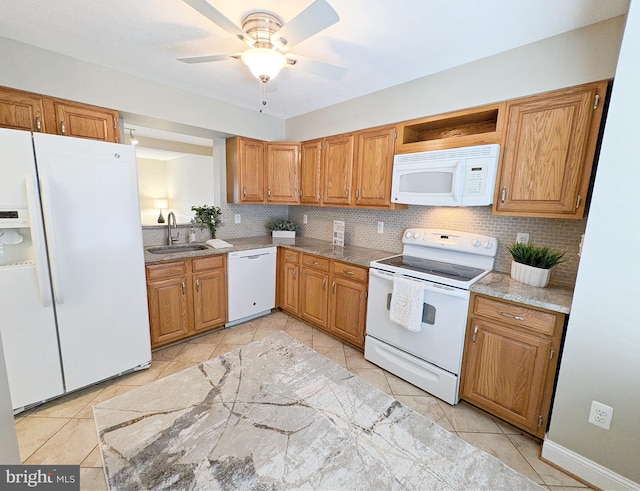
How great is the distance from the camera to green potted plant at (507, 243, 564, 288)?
5.90ft

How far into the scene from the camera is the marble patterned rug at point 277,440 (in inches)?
55.8

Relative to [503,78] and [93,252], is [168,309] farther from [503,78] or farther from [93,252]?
[503,78]

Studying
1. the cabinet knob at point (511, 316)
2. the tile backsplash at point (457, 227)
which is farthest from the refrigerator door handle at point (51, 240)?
the cabinet knob at point (511, 316)

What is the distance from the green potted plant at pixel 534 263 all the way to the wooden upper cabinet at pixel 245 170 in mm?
2697

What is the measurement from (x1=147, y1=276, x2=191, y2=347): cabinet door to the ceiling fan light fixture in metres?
1.91

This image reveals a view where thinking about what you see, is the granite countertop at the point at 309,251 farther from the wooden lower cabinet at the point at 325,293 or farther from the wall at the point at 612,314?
the wall at the point at 612,314

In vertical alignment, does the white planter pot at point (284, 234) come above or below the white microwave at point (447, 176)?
below

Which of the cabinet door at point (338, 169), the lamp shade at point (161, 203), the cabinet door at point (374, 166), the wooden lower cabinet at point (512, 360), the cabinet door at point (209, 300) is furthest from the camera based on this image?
the lamp shade at point (161, 203)

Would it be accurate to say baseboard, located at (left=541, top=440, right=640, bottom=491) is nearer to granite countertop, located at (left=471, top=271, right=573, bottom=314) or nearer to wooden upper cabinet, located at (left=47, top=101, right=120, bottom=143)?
granite countertop, located at (left=471, top=271, right=573, bottom=314)

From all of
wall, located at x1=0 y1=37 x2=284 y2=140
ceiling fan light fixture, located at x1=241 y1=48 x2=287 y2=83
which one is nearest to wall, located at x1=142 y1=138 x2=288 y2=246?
wall, located at x1=0 y1=37 x2=284 y2=140

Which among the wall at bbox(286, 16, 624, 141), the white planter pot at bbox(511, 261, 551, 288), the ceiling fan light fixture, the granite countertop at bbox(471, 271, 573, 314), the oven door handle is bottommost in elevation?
the oven door handle

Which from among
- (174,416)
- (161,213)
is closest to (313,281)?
(174,416)

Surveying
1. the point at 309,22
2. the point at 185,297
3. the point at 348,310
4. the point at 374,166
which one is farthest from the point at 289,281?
the point at 309,22

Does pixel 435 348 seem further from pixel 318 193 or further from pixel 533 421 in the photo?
pixel 318 193
